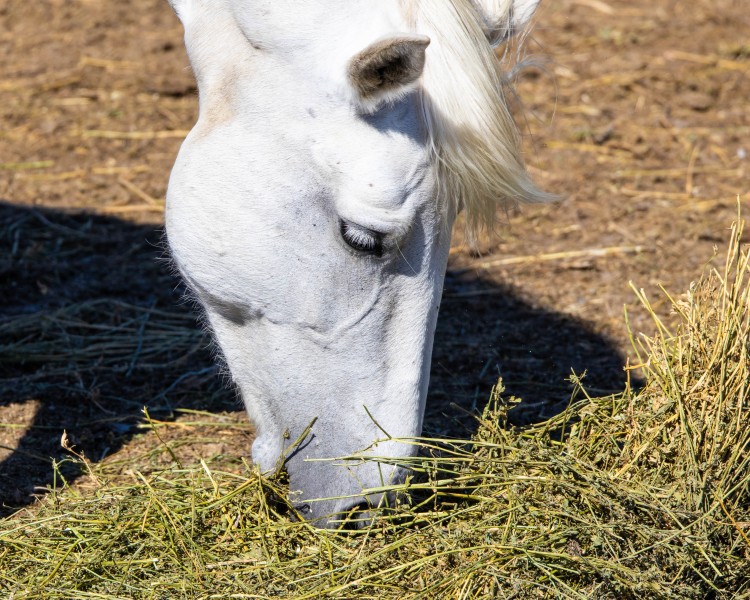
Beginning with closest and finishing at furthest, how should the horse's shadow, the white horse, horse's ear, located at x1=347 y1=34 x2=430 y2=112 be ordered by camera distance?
horse's ear, located at x1=347 y1=34 x2=430 y2=112 → the white horse → the horse's shadow

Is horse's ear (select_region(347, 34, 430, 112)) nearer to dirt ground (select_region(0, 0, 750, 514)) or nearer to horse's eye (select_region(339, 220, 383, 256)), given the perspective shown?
horse's eye (select_region(339, 220, 383, 256))

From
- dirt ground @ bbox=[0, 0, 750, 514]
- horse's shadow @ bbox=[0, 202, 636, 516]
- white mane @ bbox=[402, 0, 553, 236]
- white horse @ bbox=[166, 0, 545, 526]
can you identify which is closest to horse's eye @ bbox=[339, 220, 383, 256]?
white horse @ bbox=[166, 0, 545, 526]

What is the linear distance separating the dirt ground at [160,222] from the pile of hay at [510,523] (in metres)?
0.42

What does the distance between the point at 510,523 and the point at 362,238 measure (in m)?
0.69

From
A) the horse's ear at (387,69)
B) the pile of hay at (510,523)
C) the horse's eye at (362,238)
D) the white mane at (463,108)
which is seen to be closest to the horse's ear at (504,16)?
the white mane at (463,108)

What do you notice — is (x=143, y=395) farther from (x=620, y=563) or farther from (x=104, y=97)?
(x=104, y=97)

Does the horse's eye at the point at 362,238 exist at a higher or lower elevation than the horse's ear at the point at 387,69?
lower

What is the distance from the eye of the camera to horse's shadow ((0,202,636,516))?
2.74 metres

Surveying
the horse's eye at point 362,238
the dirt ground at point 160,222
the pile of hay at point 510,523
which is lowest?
the dirt ground at point 160,222

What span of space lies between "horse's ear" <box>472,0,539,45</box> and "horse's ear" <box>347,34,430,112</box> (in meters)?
0.36

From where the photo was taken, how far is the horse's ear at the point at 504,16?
204cm

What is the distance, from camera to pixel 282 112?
1.92 metres

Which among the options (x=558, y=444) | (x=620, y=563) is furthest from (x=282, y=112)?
(x=620, y=563)

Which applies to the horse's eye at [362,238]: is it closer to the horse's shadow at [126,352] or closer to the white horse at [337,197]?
the white horse at [337,197]
